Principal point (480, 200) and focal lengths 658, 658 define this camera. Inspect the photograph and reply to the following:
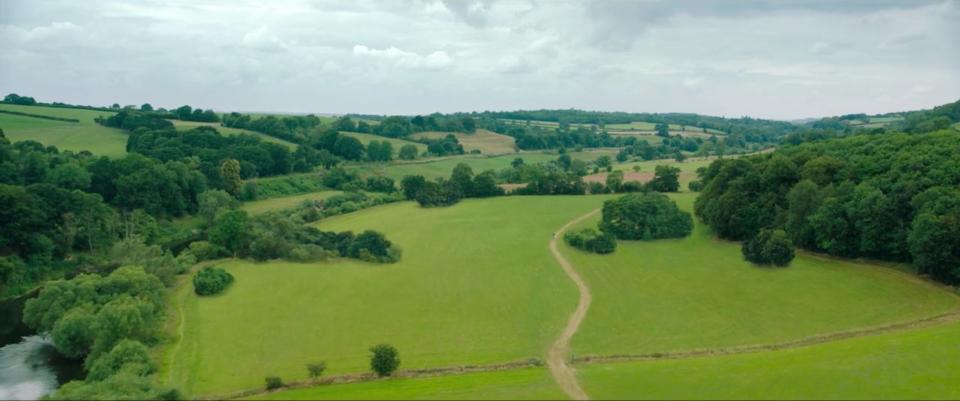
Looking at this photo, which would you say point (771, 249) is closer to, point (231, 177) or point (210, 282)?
point (210, 282)

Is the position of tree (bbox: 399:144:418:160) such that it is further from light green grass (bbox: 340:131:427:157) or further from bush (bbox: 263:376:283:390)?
bush (bbox: 263:376:283:390)

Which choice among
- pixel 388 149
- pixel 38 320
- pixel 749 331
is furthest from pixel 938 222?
pixel 388 149

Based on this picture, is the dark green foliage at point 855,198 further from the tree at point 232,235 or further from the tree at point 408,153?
the tree at point 408,153

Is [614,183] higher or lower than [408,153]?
lower

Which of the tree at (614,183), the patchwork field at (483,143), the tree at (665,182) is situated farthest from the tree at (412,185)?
the patchwork field at (483,143)

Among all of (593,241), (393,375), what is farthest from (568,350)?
(593,241)

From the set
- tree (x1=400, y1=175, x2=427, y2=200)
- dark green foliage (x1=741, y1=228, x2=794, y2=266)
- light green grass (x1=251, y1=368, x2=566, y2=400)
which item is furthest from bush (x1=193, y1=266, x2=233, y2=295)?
tree (x1=400, y1=175, x2=427, y2=200)
